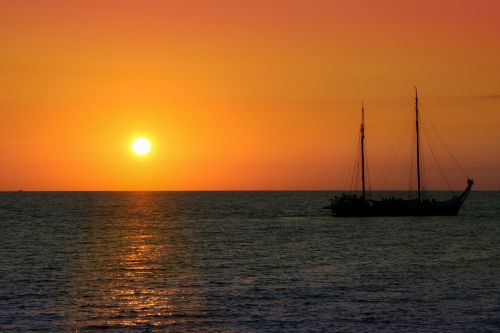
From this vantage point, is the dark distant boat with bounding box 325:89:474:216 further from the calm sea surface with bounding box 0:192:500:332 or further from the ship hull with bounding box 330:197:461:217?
the calm sea surface with bounding box 0:192:500:332

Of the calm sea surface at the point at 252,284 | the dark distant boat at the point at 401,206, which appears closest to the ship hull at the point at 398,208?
the dark distant boat at the point at 401,206

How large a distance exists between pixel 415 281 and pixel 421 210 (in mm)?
81997

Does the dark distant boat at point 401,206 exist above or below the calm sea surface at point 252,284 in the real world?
above

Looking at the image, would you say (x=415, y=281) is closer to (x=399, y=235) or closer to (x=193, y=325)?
(x=193, y=325)

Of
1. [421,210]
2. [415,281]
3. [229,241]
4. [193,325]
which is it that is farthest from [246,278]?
[421,210]

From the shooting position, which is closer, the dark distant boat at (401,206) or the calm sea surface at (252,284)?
the calm sea surface at (252,284)

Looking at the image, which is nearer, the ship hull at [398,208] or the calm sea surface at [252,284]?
the calm sea surface at [252,284]

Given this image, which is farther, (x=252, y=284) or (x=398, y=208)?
(x=398, y=208)

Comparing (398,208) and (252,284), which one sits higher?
(398,208)

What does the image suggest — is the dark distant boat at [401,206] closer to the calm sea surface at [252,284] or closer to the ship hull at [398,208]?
the ship hull at [398,208]

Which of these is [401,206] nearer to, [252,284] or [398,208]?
[398,208]

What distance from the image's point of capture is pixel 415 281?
1813 inches

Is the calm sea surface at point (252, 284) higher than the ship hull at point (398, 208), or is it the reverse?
the ship hull at point (398, 208)

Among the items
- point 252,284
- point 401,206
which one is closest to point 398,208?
point 401,206
